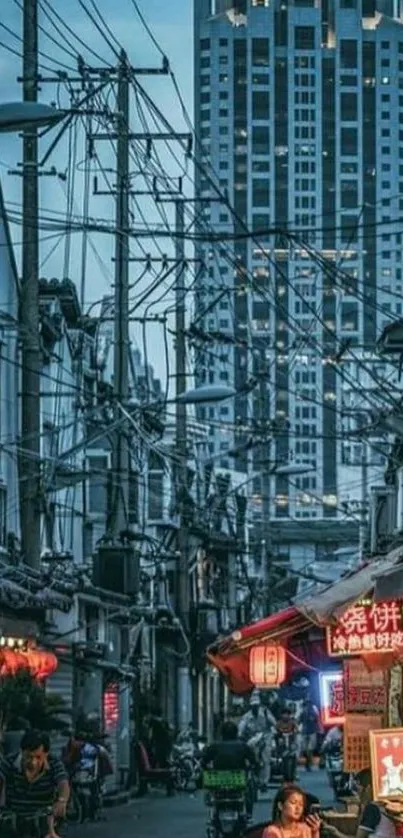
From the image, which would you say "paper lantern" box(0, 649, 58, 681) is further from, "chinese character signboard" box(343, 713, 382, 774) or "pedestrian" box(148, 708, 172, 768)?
"pedestrian" box(148, 708, 172, 768)

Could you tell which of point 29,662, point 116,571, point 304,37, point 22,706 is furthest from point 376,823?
point 304,37

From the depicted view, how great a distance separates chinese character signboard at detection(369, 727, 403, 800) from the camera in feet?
53.1

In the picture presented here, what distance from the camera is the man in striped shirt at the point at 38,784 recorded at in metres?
18.0

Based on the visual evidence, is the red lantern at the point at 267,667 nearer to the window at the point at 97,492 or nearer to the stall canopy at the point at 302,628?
the stall canopy at the point at 302,628

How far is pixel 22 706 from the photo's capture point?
92.0ft

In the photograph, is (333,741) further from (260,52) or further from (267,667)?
(260,52)

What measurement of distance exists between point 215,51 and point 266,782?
147706 millimetres

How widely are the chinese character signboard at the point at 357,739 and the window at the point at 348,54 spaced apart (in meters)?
168

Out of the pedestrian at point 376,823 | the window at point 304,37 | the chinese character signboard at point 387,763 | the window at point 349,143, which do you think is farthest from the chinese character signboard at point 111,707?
the window at point 304,37

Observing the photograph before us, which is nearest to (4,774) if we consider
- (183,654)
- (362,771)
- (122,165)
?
(362,771)

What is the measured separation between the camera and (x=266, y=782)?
47.2m

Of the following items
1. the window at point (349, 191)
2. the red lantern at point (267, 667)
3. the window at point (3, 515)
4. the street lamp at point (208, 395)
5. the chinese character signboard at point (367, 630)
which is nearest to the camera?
the chinese character signboard at point (367, 630)

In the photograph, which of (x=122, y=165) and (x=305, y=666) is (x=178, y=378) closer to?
(x=122, y=165)

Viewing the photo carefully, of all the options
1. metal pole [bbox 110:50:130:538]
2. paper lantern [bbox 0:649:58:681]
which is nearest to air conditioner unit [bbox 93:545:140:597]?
metal pole [bbox 110:50:130:538]
